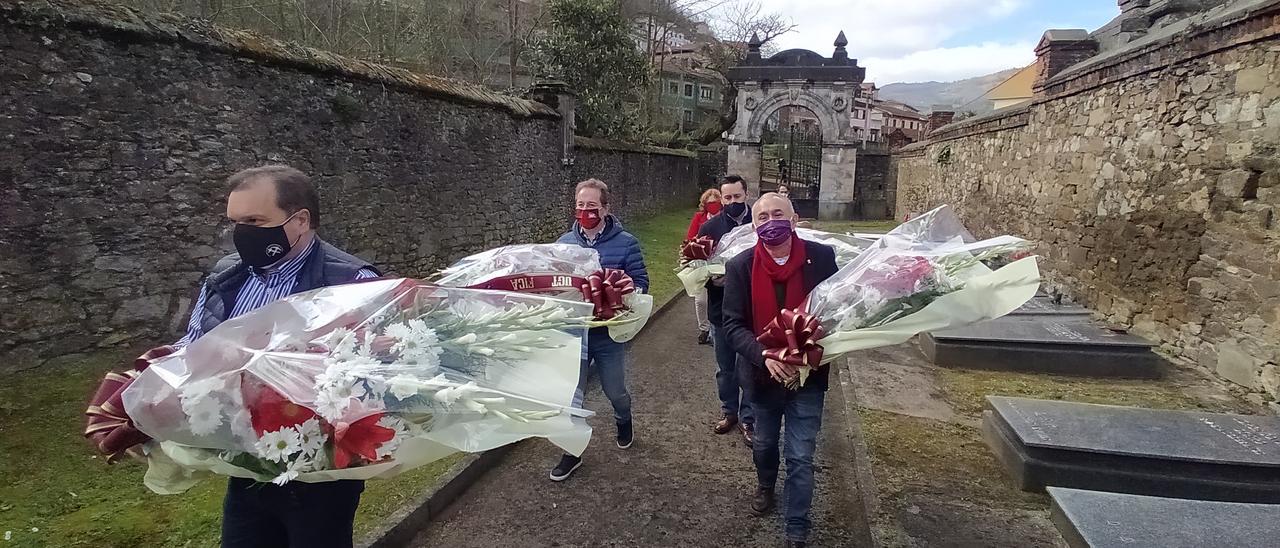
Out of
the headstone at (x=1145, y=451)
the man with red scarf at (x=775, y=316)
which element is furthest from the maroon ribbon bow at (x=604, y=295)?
the headstone at (x=1145, y=451)

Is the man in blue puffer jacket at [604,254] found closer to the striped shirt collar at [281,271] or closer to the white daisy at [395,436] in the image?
the striped shirt collar at [281,271]

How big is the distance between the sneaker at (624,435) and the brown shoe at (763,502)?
1.17 m

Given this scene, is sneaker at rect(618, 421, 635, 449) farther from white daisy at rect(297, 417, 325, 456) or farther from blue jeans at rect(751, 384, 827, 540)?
white daisy at rect(297, 417, 325, 456)

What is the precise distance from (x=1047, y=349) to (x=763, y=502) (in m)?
4.06

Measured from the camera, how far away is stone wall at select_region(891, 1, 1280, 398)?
17.5 feet

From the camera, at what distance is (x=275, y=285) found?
2.35m

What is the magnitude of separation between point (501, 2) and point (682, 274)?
14.5 metres

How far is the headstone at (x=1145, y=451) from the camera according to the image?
149 inches

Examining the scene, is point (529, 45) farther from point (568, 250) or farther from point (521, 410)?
point (521, 410)

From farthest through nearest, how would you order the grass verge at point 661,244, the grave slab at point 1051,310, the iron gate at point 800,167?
1. the iron gate at point 800,167
2. the grass verge at point 661,244
3. the grave slab at point 1051,310

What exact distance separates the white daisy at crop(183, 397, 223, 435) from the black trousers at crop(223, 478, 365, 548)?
0.34 meters

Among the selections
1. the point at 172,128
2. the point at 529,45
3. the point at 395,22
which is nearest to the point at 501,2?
the point at 529,45

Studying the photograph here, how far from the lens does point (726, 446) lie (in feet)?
16.7

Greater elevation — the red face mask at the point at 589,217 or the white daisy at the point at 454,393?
the red face mask at the point at 589,217
